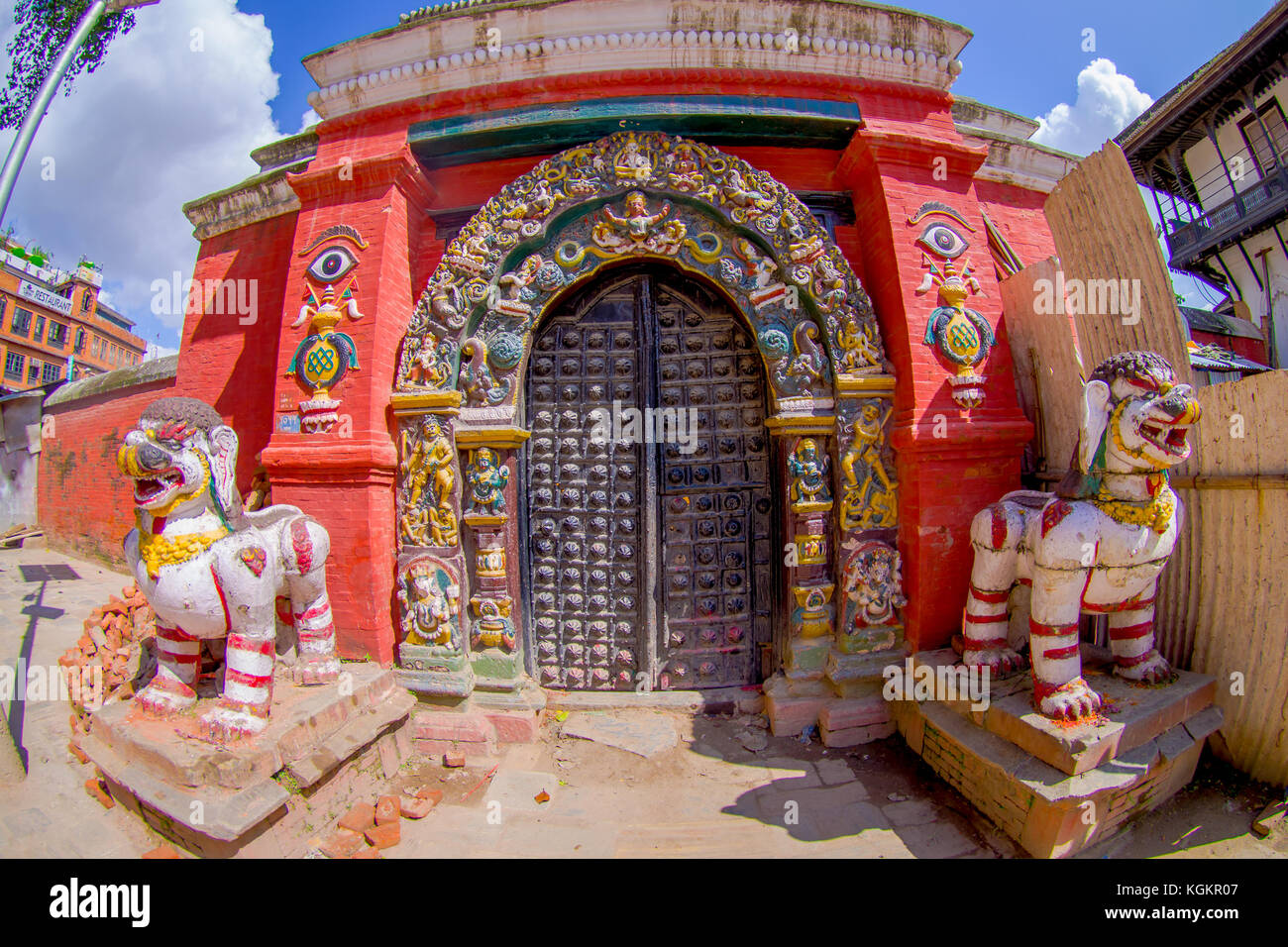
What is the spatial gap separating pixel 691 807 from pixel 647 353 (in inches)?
137

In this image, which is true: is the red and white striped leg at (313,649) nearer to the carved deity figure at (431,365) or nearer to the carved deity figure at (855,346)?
the carved deity figure at (431,365)

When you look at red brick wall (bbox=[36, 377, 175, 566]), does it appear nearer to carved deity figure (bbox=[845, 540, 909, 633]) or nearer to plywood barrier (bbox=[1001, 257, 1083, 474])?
carved deity figure (bbox=[845, 540, 909, 633])

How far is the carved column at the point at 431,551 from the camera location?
426 cm

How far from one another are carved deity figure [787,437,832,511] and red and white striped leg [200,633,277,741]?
3.76m

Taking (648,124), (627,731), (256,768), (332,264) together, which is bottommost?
(627,731)

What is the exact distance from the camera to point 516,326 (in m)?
4.43

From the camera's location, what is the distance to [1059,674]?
3072 mm

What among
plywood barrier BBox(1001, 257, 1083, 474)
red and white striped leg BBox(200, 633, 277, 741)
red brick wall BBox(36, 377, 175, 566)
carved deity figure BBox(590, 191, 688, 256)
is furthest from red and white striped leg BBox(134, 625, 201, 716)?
plywood barrier BBox(1001, 257, 1083, 474)

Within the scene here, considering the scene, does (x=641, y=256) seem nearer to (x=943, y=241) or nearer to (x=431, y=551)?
(x=943, y=241)

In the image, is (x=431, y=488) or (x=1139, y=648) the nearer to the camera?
(x=1139, y=648)

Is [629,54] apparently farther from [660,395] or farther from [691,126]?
[660,395]

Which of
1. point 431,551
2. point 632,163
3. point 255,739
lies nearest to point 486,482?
point 431,551
